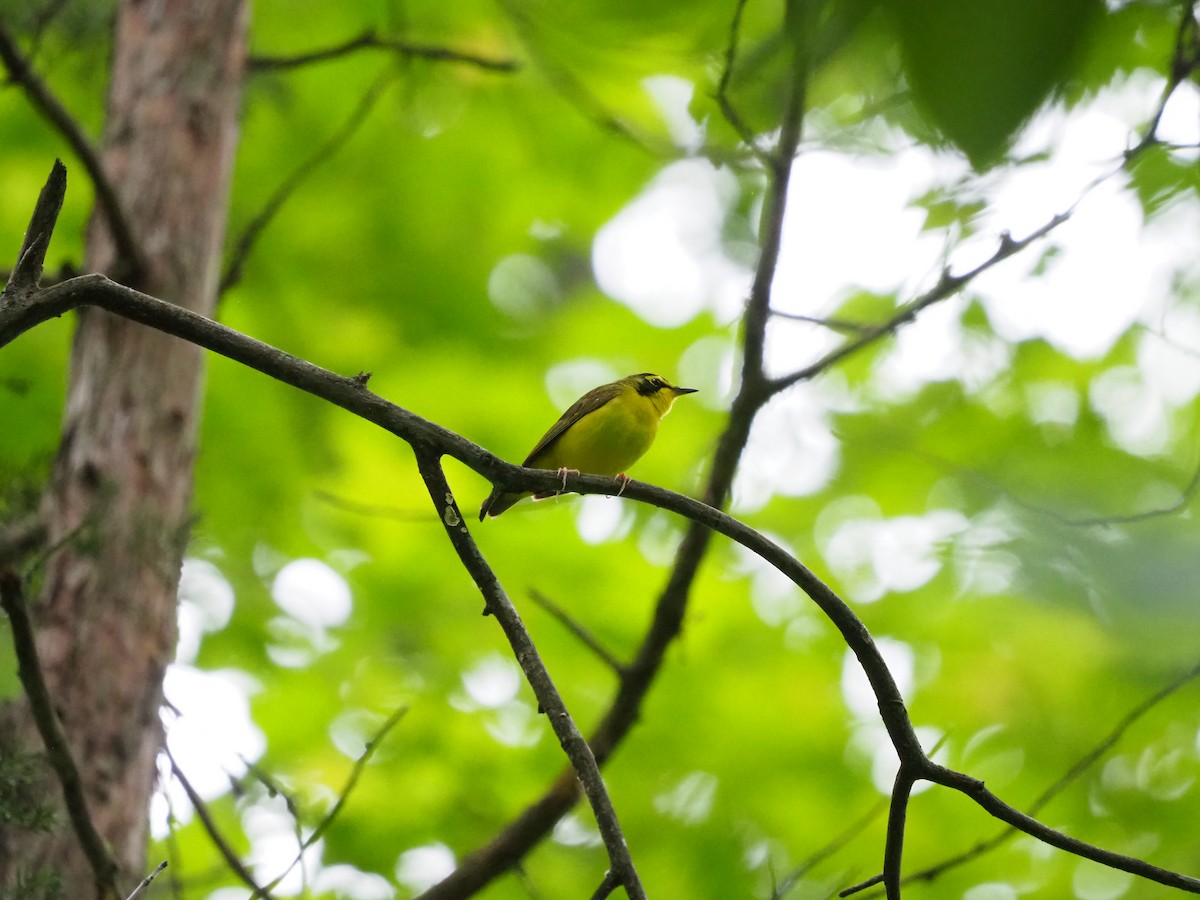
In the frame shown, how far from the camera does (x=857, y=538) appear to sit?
20.3 ft

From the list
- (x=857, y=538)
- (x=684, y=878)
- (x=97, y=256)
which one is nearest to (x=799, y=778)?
(x=684, y=878)

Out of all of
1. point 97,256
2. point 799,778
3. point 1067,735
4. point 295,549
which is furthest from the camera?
point 295,549

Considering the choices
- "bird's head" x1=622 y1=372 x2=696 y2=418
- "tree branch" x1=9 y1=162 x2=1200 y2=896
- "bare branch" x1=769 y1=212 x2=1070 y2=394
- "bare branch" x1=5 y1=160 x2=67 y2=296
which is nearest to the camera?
"bare branch" x1=5 y1=160 x2=67 y2=296

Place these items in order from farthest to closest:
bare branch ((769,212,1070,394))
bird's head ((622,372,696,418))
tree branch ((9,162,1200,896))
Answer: bird's head ((622,372,696,418)), bare branch ((769,212,1070,394)), tree branch ((9,162,1200,896))

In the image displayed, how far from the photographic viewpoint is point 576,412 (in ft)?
17.8

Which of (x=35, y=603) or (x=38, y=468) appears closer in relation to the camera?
(x=35, y=603)

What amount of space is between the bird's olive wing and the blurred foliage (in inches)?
22.4

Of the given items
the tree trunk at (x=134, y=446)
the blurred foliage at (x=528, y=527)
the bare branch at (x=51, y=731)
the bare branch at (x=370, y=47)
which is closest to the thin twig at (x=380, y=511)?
the blurred foliage at (x=528, y=527)

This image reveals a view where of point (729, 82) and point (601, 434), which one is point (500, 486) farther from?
point (601, 434)

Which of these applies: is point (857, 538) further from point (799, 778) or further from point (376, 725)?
point (376, 725)

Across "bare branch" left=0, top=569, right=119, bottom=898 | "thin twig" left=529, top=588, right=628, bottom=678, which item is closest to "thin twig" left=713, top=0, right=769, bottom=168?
"thin twig" left=529, top=588, right=628, bottom=678

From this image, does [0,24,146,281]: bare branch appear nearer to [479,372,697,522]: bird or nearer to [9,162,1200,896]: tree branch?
[479,372,697,522]: bird

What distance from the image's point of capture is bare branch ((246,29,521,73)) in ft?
Answer: 17.3

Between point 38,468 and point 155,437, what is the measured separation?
697mm
